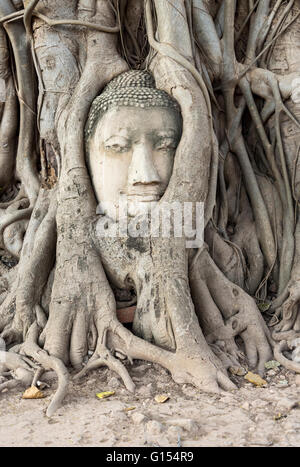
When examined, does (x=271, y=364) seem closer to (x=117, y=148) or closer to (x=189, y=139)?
(x=189, y=139)

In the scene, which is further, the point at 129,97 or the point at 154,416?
the point at 129,97

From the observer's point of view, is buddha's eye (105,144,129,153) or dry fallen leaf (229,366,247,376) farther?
buddha's eye (105,144,129,153)

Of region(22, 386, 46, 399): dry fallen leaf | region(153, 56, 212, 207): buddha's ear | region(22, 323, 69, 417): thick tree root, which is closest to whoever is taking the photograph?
region(22, 323, 69, 417): thick tree root

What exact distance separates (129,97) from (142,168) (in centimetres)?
48

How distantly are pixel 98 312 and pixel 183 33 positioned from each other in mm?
1879

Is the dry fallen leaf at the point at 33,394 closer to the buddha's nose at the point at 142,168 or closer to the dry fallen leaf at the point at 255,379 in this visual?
the dry fallen leaf at the point at 255,379

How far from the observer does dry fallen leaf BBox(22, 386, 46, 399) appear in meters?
2.19

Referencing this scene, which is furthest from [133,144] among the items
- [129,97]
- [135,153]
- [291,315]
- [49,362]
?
[291,315]

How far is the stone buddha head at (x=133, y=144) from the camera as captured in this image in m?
2.76

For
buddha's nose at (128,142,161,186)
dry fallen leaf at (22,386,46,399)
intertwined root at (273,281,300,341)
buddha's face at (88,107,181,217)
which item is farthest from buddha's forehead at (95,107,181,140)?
dry fallen leaf at (22,386,46,399)

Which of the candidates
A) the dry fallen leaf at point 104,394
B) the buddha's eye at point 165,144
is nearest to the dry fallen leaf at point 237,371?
the dry fallen leaf at point 104,394

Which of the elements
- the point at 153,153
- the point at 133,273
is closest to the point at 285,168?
the point at 153,153

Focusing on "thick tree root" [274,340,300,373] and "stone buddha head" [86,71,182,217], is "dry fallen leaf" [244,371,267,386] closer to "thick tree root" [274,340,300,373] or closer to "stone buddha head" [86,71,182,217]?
"thick tree root" [274,340,300,373]

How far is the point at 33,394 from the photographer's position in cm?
219
